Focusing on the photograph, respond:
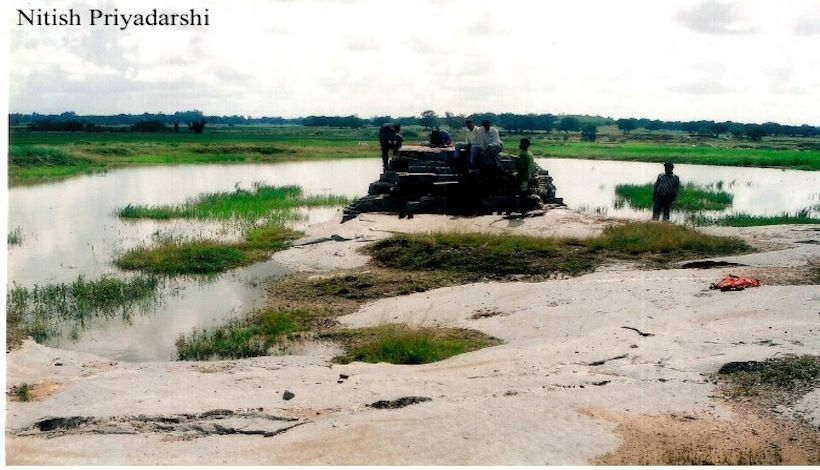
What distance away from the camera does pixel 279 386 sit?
6.36m

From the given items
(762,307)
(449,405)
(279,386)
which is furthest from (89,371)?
(762,307)

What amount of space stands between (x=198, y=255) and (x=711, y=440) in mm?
10352

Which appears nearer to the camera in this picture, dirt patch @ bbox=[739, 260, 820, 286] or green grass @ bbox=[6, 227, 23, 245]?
dirt patch @ bbox=[739, 260, 820, 286]

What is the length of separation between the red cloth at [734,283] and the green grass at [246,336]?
16.6 ft

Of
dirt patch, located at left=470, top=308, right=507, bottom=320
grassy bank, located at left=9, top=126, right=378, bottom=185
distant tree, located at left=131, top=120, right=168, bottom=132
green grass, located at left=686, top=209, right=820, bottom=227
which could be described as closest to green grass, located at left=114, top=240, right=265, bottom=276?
dirt patch, located at left=470, top=308, right=507, bottom=320

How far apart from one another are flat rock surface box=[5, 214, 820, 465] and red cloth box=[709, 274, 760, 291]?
156mm

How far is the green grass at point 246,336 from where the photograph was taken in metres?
8.12

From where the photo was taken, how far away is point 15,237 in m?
15.5

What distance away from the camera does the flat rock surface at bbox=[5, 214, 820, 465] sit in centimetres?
493

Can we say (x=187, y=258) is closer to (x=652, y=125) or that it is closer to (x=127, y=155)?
(x=127, y=155)

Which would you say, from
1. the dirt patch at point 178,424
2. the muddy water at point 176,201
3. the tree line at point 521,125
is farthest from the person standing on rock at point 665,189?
the tree line at point 521,125

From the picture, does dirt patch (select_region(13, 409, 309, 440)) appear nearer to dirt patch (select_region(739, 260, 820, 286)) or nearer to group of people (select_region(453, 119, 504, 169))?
dirt patch (select_region(739, 260, 820, 286))

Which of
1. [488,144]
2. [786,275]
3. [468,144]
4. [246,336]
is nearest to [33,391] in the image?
[246,336]

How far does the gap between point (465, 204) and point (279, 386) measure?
993 centimetres
